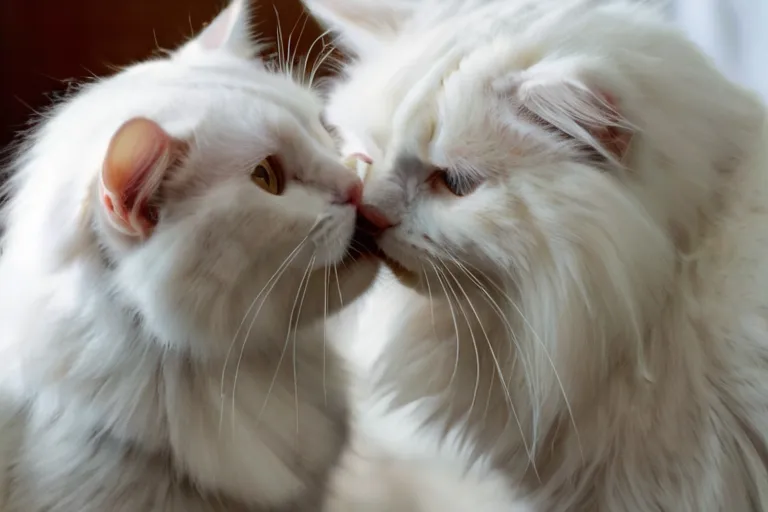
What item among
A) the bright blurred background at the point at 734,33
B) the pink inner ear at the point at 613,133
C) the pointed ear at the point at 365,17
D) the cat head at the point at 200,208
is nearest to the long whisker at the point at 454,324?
the cat head at the point at 200,208

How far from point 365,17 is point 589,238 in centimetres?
46

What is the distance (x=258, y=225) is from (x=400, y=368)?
0.29 metres

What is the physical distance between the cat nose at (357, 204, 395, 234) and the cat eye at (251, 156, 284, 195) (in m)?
0.10

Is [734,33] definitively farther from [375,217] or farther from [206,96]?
[206,96]

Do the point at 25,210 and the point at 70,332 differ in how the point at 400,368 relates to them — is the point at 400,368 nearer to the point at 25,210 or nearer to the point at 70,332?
the point at 70,332

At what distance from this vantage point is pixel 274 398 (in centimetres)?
93

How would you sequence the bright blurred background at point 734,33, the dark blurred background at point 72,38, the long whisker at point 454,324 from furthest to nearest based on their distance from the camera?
the dark blurred background at point 72,38
the bright blurred background at point 734,33
the long whisker at point 454,324

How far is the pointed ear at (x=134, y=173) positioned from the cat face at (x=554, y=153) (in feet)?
0.78

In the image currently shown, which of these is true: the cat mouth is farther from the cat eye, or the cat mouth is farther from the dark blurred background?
the dark blurred background

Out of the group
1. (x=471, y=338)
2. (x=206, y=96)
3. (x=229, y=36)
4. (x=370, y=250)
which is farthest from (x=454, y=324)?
(x=229, y=36)

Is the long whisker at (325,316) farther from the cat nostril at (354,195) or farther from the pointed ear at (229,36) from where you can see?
the pointed ear at (229,36)

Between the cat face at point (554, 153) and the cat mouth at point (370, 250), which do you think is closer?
the cat face at point (554, 153)

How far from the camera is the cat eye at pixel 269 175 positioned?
32.0 inches

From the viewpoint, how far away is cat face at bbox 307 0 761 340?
0.75 meters
